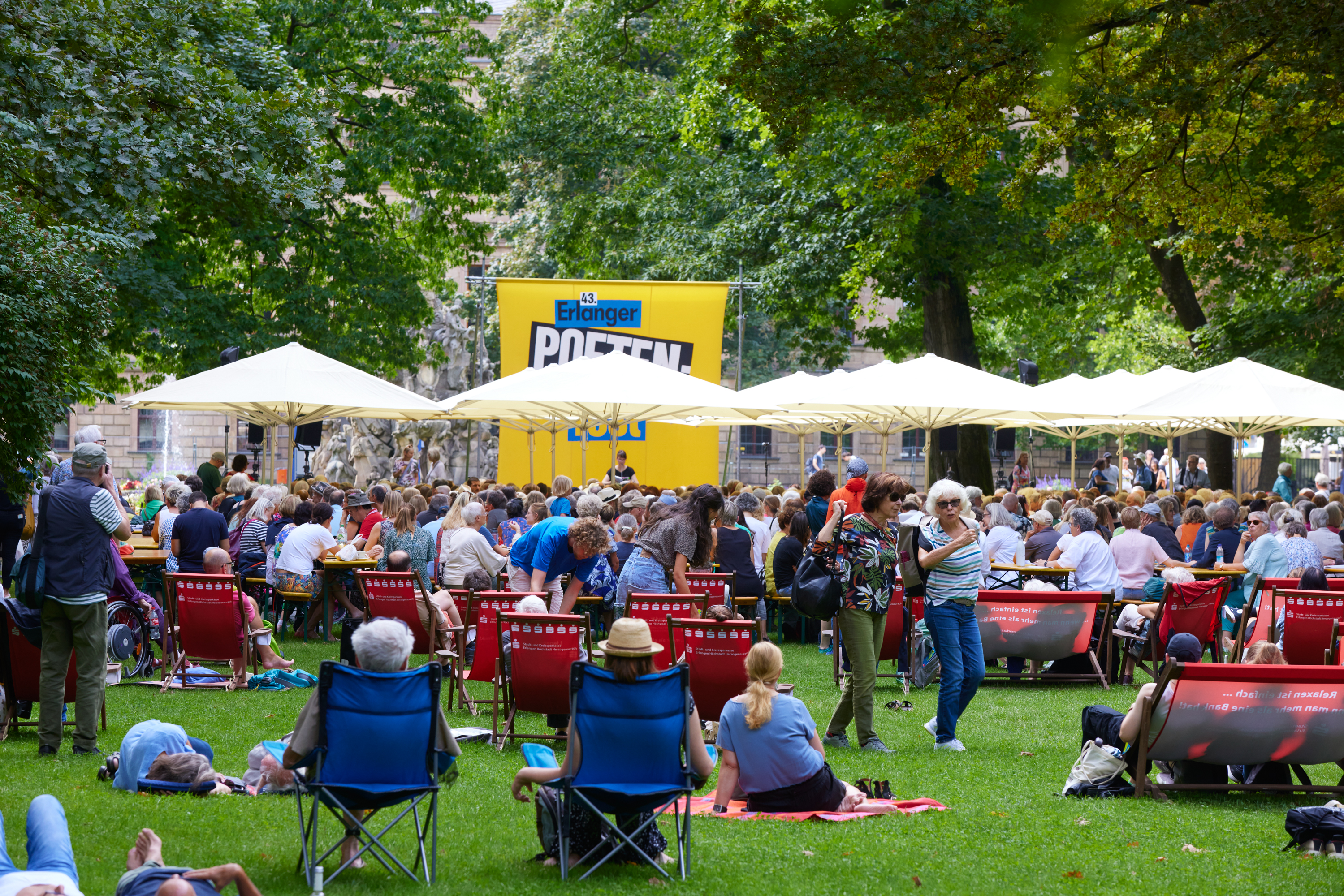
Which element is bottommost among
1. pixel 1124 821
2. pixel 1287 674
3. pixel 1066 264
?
pixel 1124 821

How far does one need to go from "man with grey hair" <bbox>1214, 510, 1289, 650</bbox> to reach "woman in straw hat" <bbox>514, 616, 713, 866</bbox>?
24.3ft

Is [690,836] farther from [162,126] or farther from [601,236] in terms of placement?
[601,236]

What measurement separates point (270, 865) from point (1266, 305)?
70.1 ft

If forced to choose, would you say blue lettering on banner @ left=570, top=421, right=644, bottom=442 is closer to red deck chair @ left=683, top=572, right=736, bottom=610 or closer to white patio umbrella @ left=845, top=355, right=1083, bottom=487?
white patio umbrella @ left=845, top=355, right=1083, bottom=487

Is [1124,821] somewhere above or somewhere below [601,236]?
below

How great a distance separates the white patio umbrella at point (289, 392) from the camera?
1484cm

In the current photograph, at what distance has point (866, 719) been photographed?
827cm

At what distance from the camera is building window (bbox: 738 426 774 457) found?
54.3m

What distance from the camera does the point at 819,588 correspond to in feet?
26.5

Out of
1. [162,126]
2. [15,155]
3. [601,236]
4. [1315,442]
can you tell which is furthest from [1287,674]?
[1315,442]

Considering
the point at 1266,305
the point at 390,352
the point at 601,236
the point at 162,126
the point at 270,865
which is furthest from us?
the point at 601,236

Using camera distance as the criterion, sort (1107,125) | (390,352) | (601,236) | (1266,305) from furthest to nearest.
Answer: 1. (601,236)
2. (390,352)
3. (1266,305)
4. (1107,125)

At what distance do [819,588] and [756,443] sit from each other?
46.8m

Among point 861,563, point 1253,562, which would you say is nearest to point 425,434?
point 1253,562
